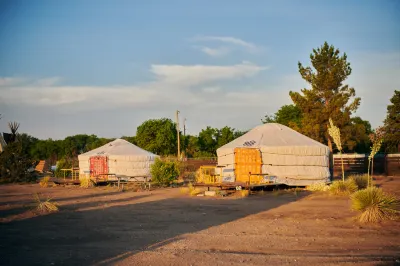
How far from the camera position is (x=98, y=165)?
75.9ft

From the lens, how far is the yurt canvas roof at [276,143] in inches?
698

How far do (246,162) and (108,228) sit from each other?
34.3ft

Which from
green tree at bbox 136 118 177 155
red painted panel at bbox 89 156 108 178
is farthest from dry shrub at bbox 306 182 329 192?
green tree at bbox 136 118 177 155

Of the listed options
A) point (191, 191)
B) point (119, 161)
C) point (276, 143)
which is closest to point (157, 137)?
point (119, 161)

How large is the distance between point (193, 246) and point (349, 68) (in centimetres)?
2443

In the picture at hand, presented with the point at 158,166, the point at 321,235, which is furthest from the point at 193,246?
the point at 158,166

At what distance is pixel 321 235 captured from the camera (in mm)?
7234

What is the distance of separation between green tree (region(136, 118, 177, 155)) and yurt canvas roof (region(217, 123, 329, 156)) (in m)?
20.0

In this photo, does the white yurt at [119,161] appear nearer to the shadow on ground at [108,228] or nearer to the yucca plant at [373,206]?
the shadow on ground at [108,228]

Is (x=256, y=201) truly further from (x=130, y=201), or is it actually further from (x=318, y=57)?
(x=318, y=57)

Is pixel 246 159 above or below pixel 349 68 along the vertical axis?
below

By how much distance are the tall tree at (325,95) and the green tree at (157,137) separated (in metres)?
13.8

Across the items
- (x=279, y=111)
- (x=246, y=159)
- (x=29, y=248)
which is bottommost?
(x=29, y=248)

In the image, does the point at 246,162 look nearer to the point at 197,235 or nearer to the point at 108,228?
the point at 108,228
